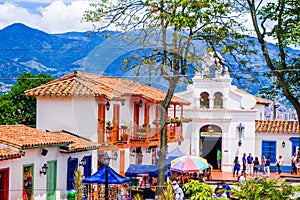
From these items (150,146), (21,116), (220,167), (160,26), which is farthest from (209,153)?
(160,26)

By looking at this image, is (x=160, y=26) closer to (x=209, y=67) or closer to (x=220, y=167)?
(x=209, y=67)

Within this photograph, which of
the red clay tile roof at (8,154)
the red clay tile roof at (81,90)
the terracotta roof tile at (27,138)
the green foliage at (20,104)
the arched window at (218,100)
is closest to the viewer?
the red clay tile roof at (8,154)

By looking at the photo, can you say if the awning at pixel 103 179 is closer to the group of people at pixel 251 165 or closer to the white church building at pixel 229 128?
the group of people at pixel 251 165

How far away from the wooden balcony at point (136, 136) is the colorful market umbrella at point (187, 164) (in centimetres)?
76

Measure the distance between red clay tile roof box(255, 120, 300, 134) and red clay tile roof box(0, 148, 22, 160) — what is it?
1269 cm

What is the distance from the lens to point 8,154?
31.2ft

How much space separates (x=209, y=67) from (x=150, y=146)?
263 inches

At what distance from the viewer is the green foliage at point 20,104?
69.4ft

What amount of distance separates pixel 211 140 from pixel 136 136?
550 centimetres

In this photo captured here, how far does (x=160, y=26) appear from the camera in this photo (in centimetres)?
904

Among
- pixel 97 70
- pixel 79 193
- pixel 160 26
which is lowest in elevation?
pixel 79 193

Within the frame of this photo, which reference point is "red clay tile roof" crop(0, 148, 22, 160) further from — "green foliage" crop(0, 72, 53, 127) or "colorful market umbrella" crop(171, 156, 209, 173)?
"green foliage" crop(0, 72, 53, 127)

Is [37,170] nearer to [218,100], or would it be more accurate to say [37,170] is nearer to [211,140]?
[211,140]

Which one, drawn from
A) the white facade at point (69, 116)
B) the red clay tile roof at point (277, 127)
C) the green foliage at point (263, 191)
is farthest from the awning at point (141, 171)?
the red clay tile roof at point (277, 127)
